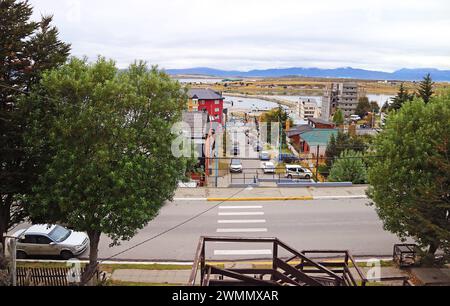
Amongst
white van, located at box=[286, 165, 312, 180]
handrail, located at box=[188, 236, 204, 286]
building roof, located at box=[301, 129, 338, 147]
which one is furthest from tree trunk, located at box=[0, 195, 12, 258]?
→ building roof, located at box=[301, 129, 338, 147]

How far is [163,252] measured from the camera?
1605 cm

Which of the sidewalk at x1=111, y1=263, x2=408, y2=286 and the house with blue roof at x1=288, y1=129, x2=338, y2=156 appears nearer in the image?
the sidewalk at x1=111, y1=263, x2=408, y2=286

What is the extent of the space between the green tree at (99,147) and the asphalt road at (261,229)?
4.74 m

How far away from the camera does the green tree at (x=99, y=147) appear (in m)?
11.1

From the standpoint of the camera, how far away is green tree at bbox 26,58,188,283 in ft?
36.6

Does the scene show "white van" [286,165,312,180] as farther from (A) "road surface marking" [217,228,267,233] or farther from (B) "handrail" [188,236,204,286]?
(B) "handrail" [188,236,204,286]

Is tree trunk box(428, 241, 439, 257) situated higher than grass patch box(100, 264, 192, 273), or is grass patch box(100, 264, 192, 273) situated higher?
tree trunk box(428, 241, 439, 257)

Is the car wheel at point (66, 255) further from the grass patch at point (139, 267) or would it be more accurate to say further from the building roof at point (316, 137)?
the building roof at point (316, 137)

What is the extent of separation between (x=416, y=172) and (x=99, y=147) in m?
10.9

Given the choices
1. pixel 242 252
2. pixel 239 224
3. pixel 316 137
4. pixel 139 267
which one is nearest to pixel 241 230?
pixel 239 224

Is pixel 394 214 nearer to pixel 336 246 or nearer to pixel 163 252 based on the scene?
pixel 336 246

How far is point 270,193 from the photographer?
76.0 ft

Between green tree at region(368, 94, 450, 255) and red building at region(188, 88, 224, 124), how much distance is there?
57.9m
